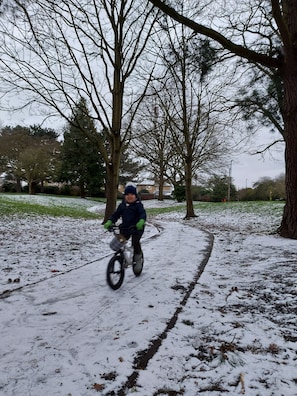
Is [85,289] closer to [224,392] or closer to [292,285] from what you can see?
[224,392]

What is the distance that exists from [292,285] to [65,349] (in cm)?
333

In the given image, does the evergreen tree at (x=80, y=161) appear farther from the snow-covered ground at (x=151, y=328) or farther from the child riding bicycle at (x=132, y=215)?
the child riding bicycle at (x=132, y=215)

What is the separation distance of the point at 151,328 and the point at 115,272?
1.49m

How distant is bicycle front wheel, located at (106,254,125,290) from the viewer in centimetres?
428

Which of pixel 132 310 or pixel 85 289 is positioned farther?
pixel 85 289

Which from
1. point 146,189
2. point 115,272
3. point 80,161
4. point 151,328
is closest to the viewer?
point 151,328

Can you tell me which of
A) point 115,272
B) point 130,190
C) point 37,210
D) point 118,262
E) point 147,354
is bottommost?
point 147,354

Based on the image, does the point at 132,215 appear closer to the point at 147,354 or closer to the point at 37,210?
the point at 147,354

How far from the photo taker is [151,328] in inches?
119


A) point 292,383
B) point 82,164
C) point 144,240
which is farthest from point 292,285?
point 82,164

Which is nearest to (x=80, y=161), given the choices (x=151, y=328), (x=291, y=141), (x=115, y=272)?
(x=291, y=141)

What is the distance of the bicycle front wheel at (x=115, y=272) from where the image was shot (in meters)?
4.28

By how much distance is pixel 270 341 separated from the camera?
2.75 m

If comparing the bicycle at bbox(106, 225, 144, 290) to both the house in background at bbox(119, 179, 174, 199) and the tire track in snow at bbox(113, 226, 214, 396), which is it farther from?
the house in background at bbox(119, 179, 174, 199)
